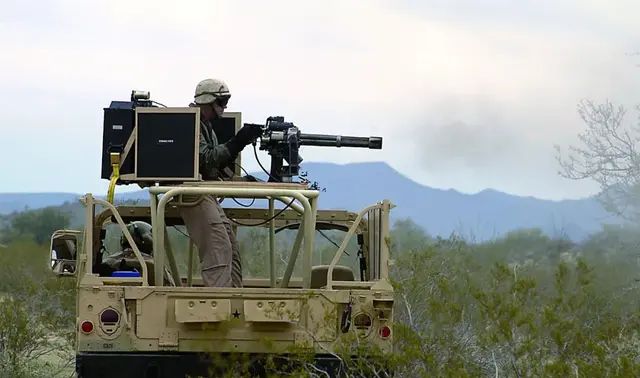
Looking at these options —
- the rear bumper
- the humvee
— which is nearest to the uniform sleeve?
the humvee

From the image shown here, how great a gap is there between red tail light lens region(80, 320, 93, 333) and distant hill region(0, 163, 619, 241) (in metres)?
7.68

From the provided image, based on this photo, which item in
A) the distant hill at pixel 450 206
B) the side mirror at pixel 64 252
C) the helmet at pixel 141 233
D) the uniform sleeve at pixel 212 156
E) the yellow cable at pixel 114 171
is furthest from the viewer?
the distant hill at pixel 450 206

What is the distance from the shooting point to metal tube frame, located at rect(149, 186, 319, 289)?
1119 cm

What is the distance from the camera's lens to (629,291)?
20.4 metres

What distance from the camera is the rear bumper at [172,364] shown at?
437 inches

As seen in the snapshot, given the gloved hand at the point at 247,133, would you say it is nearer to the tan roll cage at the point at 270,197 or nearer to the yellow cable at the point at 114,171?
the tan roll cage at the point at 270,197

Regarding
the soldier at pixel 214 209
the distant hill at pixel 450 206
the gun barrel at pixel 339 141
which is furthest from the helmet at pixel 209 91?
the distant hill at pixel 450 206

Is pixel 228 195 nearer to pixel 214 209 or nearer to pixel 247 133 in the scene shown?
pixel 214 209

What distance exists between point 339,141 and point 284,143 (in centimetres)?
53

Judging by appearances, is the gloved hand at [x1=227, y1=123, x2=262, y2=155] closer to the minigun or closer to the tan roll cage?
the minigun

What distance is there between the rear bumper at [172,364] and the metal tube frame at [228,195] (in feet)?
2.20

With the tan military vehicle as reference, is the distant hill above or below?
above

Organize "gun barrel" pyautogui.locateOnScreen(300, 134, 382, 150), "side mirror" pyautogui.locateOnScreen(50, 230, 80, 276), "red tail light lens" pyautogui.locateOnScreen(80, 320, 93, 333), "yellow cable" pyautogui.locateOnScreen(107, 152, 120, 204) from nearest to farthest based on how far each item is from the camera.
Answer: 1. "red tail light lens" pyautogui.locateOnScreen(80, 320, 93, 333)
2. "yellow cable" pyautogui.locateOnScreen(107, 152, 120, 204)
3. "side mirror" pyautogui.locateOnScreen(50, 230, 80, 276)
4. "gun barrel" pyautogui.locateOnScreen(300, 134, 382, 150)

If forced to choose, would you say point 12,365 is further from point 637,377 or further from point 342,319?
point 637,377
